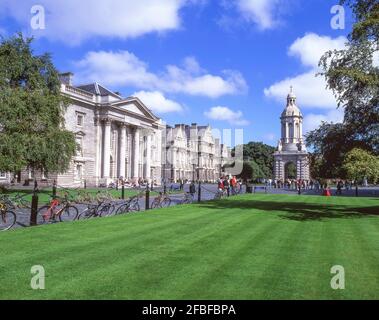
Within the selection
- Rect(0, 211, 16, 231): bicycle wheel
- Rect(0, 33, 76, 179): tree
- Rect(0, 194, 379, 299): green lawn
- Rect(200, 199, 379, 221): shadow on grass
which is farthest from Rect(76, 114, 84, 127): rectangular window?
Rect(0, 194, 379, 299): green lawn

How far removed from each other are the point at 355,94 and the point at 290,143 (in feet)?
289

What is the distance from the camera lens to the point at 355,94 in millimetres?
20109

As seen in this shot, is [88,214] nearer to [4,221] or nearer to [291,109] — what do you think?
[4,221]

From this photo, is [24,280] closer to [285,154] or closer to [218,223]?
[218,223]

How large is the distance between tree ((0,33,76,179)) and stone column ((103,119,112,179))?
2609 cm

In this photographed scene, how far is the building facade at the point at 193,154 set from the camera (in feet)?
357

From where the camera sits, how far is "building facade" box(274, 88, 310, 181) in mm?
103375

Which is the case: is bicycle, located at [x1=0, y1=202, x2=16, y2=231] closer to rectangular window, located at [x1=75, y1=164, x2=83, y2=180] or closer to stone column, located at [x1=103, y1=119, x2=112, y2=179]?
rectangular window, located at [x1=75, y1=164, x2=83, y2=180]

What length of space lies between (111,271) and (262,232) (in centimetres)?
627

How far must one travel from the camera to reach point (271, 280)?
23.3 ft

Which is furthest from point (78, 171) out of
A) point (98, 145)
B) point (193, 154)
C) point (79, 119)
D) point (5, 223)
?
point (193, 154)

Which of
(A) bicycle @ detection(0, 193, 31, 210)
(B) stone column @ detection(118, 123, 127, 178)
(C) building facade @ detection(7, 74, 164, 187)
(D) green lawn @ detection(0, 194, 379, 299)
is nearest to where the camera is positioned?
(D) green lawn @ detection(0, 194, 379, 299)

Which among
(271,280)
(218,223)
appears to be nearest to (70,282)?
(271,280)

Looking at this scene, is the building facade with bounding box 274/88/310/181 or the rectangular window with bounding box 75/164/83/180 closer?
the rectangular window with bounding box 75/164/83/180
